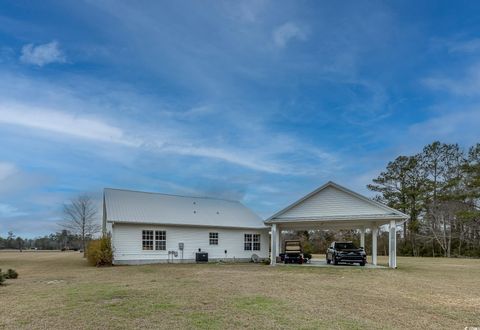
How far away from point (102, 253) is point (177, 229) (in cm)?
547

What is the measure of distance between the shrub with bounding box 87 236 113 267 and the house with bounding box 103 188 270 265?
2.14 ft

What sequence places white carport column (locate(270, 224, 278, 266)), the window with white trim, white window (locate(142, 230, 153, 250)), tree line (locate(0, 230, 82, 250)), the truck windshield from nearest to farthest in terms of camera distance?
1. the truck windshield
2. white carport column (locate(270, 224, 278, 266))
3. white window (locate(142, 230, 153, 250))
4. the window with white trim
5. tree line (locate(0, 230, 82, 250))

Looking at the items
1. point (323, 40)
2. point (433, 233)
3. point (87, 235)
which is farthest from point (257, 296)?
point (87, 235)

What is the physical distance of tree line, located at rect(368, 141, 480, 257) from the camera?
43.4 m

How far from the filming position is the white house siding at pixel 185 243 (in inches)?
966

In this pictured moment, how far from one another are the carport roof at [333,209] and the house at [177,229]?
17.0 feet

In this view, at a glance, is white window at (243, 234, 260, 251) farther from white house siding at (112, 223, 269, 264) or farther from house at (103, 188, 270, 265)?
white house siding at (112, 223, 269, 264)

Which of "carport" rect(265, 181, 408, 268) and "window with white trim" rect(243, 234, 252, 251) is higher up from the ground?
"carport" rect(265, 181, 408, 268)

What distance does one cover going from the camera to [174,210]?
28953 millimetres

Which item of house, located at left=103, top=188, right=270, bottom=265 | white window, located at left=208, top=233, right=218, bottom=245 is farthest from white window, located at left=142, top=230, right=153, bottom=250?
white window, located at left=208, top=233, right=218, bottom=245

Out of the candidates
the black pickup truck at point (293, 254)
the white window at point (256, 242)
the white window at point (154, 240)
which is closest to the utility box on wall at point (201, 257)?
the white window at point (154, 240)

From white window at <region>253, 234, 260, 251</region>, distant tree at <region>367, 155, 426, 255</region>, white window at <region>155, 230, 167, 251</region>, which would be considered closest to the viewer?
white window at <region>155, 230, 167, 251</region>

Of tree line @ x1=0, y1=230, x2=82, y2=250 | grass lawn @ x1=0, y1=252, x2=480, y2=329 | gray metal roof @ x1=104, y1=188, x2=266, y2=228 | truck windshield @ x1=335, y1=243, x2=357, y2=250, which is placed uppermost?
gray metal roof @ x1=104, y1=188, x2=266, y2=228

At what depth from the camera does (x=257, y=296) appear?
10.6m
